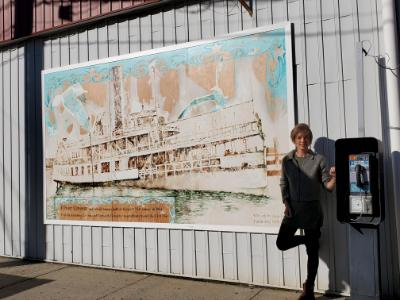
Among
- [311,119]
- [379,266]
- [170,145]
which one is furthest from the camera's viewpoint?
[170,145]

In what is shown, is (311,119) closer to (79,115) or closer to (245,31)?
(245,31)

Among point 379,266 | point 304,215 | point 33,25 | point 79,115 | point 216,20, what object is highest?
point 33,25

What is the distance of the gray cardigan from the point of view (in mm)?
4766

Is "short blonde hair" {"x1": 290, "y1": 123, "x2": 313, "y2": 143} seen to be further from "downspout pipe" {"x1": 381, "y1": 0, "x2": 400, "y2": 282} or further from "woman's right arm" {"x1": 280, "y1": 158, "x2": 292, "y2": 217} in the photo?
"downspout pipe" {"x1": 381, "y1": 0, "x2": 400, "y2": 282}

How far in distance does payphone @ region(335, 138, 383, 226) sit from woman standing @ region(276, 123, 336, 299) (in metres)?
0.16

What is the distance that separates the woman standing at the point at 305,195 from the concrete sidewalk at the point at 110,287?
622 mm

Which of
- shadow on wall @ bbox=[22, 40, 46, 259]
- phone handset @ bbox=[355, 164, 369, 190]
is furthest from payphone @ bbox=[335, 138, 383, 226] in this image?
shadow on wall @ bbox=[22, 40, 46, 259]

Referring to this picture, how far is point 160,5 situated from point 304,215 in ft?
11.3

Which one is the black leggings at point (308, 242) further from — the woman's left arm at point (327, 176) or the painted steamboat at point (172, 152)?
the painted steamboat at point (172, 152)

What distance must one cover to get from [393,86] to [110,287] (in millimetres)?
3943

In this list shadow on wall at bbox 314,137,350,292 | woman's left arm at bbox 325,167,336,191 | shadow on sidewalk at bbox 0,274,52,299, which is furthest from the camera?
shadow on sidewalk at bbox 0,274,52,299

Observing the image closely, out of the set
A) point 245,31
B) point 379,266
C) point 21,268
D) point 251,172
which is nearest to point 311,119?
→ point 251,172

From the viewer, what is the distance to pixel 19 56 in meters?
7.75

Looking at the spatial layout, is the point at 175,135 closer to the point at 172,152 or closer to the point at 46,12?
the point at 172,152
